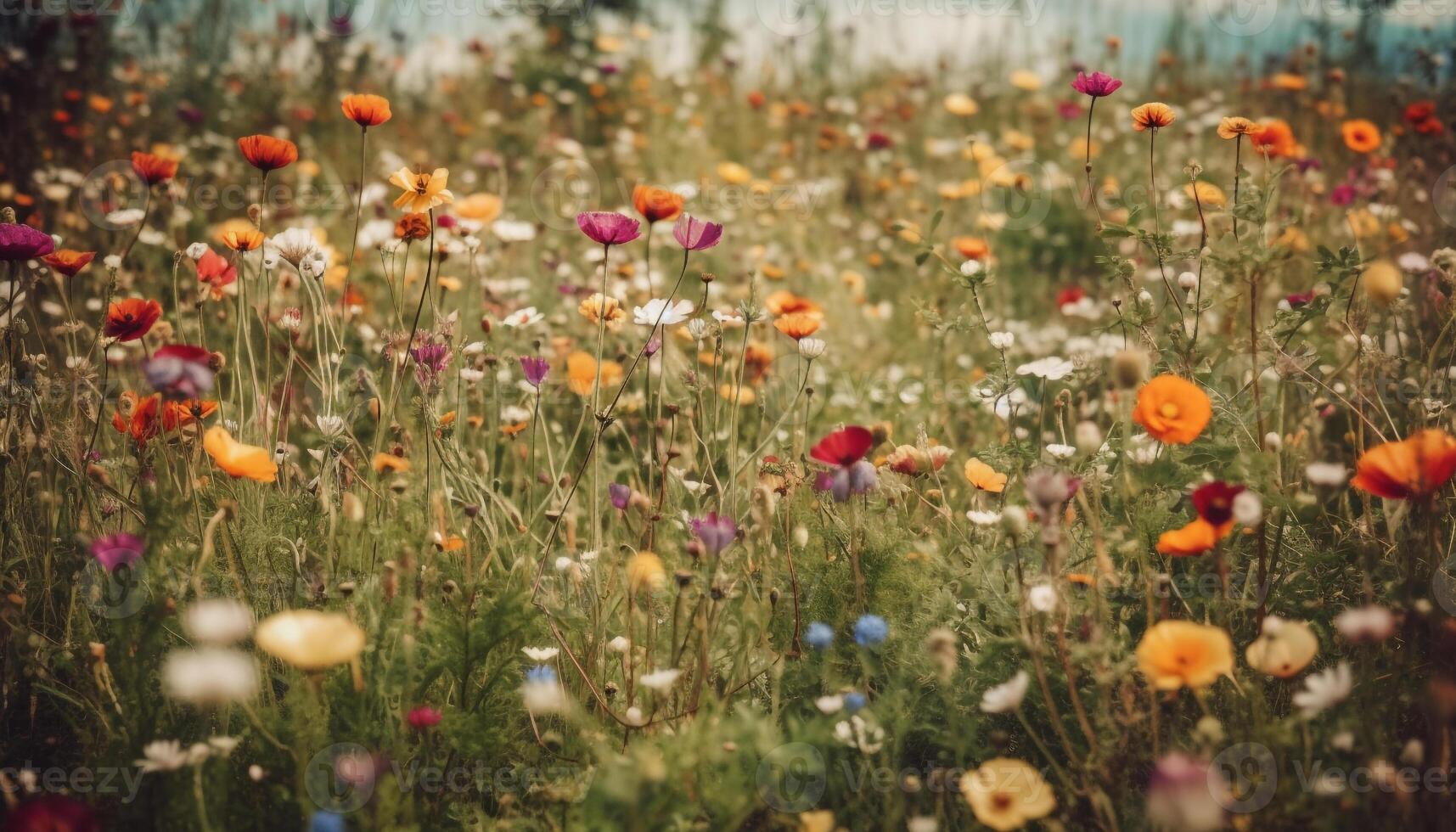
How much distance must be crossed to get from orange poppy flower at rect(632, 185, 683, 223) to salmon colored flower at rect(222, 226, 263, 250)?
29.8 inches

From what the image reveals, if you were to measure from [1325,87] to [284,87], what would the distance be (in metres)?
5.80

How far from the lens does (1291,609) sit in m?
1.54

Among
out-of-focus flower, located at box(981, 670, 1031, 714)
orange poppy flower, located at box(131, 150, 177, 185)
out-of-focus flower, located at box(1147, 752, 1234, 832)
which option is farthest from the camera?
orange poppy flower, located at box(131, 150, 177, 185)

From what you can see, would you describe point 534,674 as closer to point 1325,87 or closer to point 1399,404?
point 1399,404

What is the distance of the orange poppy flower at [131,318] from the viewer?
1543 millimetres

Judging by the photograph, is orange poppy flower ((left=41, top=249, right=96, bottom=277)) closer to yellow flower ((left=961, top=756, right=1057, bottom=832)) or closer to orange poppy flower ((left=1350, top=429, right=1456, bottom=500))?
yellow flower ((left=961, top=756, right=1057, bottom=832))

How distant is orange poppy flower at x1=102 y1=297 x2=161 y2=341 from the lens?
1.54 m

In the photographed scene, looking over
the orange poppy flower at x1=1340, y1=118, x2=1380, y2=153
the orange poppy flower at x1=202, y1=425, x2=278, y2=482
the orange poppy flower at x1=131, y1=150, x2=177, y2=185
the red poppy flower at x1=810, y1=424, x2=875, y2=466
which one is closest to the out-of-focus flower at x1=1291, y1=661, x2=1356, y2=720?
the red poppy flower at x1=810, y1=424, x2=875, y2=466

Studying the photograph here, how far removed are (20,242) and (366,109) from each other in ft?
1.98

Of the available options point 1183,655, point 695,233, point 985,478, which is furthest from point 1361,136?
point 1183,655

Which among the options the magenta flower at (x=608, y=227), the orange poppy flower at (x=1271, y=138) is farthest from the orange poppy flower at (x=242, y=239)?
the orange poppy flower at (x=1271, y=138)

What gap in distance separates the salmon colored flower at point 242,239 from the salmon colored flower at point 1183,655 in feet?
5.51

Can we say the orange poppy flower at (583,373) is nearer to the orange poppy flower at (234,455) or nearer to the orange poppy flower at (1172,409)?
the orange poppy flower at (234,455)

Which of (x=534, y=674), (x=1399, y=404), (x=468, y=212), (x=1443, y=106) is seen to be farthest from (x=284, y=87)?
(x=1443, y=106)
